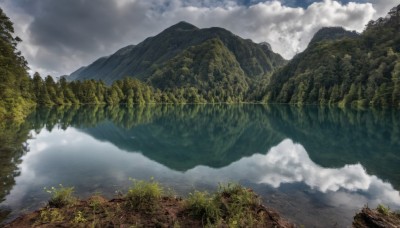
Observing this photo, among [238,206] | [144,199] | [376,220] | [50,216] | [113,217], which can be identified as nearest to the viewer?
[113,217]

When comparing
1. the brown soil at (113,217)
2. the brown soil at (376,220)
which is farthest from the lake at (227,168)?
the brown soil at (113,217)

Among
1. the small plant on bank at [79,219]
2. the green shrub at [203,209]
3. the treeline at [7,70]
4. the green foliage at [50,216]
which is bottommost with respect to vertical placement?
the green foliage at [50,216]

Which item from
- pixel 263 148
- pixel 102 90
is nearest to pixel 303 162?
pixel 263 148

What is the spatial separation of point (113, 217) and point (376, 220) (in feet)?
36.6

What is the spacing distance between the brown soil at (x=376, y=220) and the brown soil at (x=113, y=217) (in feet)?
12.0

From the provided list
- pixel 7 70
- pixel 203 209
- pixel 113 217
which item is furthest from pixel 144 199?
pixel 7 70

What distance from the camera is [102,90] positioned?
18050cm

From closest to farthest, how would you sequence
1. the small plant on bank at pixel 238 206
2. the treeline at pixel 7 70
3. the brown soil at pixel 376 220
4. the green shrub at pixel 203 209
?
1. the small plant on bank at pixel 238 206
2. the brown soil at pixel 376 220
3. the green shrub at pixel 203 209
4. the treeline at pixel 7 70

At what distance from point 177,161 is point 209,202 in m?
18.0

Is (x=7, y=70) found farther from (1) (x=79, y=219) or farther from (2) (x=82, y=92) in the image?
(2) (x=82, y=92)

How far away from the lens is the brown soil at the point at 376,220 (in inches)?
456

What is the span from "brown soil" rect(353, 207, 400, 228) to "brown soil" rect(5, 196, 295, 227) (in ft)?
12.0

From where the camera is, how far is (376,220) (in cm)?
1200

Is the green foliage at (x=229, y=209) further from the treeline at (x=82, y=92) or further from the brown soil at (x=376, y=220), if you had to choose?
the treeline at (x=82, y=92)
